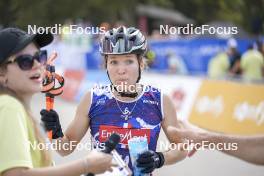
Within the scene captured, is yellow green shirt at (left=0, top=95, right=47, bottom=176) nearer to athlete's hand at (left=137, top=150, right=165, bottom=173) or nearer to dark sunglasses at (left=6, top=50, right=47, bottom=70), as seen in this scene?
dark sunglasses at (left=6, top=50, right=47, bottom=70)

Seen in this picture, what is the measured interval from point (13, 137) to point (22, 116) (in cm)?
12

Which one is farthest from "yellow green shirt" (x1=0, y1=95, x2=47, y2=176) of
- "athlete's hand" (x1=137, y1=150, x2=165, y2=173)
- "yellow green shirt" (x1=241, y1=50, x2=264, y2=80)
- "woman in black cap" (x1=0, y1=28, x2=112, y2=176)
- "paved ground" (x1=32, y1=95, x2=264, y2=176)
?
"yellow green shirt" (x1=241, y1=50, x2=264, y2=80)

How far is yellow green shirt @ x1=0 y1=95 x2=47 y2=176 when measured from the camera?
331cm

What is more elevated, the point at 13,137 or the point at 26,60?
the point at 26,60

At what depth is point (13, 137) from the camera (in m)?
3.32

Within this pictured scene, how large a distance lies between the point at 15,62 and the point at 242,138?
132cm

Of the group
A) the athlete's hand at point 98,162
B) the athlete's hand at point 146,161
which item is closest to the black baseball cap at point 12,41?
the athlete's hand at point 98,162

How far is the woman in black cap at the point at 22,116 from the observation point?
3316mm

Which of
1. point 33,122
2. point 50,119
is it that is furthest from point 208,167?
point 33,122

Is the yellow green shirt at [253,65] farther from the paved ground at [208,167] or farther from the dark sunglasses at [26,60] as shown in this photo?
the dark sunglasses at [26,60]

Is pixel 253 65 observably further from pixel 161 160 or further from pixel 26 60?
pixel 26 60

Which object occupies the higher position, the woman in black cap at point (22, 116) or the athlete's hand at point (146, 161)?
the woman in black cap at point (22, 116)

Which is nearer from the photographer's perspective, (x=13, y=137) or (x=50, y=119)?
(x=13, y=137)

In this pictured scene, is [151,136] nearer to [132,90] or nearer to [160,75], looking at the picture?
[132,90]
